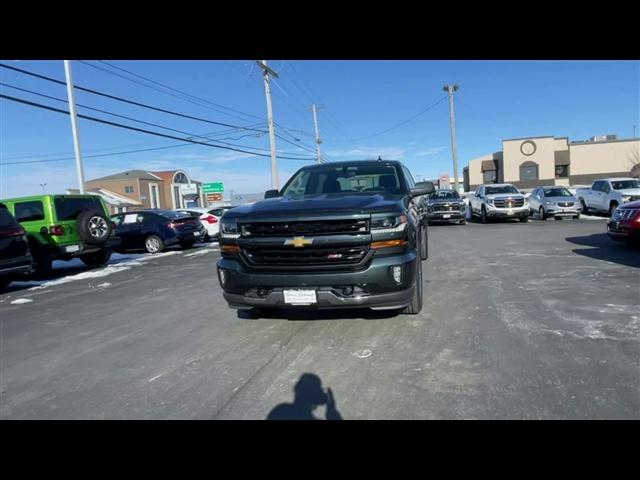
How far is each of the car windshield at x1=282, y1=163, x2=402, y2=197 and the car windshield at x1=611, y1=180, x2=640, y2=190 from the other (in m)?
16.1

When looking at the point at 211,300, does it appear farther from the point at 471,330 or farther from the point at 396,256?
the point at 471,330

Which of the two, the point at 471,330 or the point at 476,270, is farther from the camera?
the point at 476,270

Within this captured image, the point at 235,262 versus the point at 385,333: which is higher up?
the point at 235,262

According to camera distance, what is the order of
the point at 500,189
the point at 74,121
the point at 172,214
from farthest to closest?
the point at 500,189 < the point at 74,121 < the point at 172,214

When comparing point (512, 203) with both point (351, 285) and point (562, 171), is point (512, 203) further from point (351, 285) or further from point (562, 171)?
point (562, 171)

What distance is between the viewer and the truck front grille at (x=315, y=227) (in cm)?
362

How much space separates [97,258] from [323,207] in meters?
9.79

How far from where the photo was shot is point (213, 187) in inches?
2192

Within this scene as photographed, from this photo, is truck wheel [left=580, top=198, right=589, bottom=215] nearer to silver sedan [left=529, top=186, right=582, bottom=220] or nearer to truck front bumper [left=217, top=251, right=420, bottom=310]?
silver sedan [left=529, top=186, right=582, bottom=220]

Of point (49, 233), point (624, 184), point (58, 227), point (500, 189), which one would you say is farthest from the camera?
point (500, 189)

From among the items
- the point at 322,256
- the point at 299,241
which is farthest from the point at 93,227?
the point at 322,256
